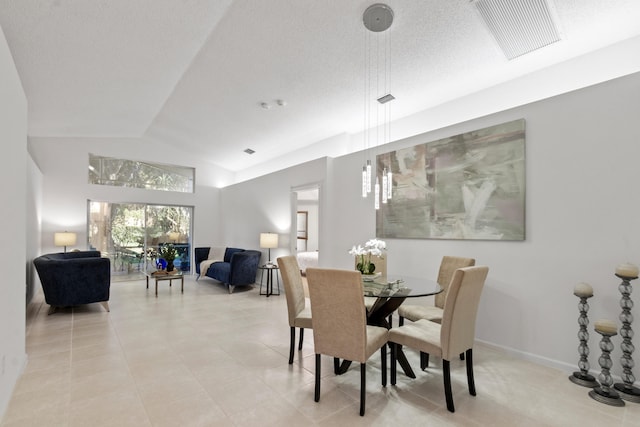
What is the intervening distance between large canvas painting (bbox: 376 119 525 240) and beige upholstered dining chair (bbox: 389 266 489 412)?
46.4 inches

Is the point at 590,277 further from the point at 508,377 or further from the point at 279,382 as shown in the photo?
the point at 279,382

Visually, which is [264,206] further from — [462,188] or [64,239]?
[462,188]

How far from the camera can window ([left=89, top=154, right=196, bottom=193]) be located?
7.38 meters

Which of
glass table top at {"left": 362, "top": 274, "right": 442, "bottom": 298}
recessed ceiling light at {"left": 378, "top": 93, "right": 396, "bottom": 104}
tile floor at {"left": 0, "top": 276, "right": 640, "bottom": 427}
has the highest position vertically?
recessed ceiling light at {"left": 378, "top": 93, "right": 396, "bottom": 104}

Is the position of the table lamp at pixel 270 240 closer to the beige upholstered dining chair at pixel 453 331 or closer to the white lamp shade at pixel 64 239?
the white lamp shade at pixel 64 239

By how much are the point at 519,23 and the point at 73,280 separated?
19.6 feet

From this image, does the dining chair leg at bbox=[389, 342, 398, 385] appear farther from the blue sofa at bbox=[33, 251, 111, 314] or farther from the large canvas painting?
the blue sofa at bbox=[33, 251, 111, 314]

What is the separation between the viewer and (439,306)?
340cm

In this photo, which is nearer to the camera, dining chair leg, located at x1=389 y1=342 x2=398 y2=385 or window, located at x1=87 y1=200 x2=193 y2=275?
dining chair leg, located at x1=389 y1=342 x2=398 y2=385

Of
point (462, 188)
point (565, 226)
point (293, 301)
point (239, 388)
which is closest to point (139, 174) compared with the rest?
point (293, 301)

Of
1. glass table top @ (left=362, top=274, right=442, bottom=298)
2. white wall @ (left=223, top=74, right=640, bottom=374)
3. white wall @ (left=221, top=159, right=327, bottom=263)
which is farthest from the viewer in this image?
white wall @ (left=221, top=159, right=327, bottom=263)

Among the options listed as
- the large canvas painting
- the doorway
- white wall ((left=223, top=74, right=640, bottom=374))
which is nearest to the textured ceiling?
white wall ((left=223, top=74, right=640, bottom=374))

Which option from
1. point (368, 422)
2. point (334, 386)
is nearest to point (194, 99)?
point (334, 386)

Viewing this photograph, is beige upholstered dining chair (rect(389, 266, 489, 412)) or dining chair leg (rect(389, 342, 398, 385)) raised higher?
beige upholstered dining chair (rect(389, 266, 489, 412))
